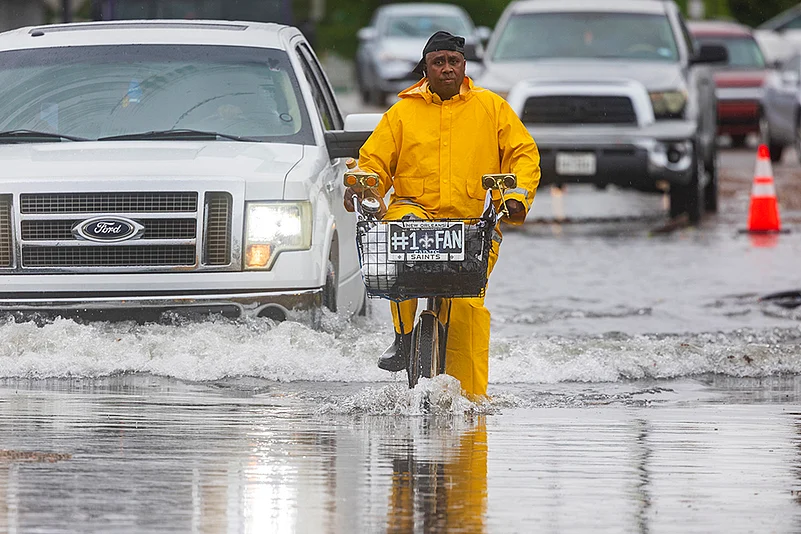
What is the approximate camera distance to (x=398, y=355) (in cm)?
864

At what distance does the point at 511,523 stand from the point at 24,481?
1685mm

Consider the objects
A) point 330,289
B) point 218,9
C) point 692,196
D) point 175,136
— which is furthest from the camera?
point 218,9

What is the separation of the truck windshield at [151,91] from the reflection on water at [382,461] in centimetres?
183

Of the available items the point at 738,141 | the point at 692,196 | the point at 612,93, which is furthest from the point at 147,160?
the point at 738,141

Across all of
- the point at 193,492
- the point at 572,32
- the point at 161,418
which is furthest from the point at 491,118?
the point at 572,32

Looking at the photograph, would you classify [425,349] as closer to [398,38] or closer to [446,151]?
[446,151]

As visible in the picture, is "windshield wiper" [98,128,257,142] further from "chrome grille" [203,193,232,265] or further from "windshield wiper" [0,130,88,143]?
"chrome grille" [203,193,232,265]

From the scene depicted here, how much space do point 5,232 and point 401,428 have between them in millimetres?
2862

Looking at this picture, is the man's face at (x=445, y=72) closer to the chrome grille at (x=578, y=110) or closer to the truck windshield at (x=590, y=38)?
the chrome grille at (x=578, y=110)

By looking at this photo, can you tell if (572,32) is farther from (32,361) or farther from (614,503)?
(614,503)

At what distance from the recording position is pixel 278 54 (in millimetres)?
11297

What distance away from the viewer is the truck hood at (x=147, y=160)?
32.9 ft

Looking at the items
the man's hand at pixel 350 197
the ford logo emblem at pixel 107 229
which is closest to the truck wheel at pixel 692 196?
the ford logo emblem at pixel 107 229

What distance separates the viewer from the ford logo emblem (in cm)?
997
